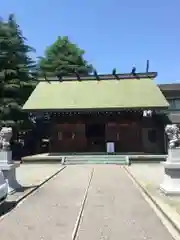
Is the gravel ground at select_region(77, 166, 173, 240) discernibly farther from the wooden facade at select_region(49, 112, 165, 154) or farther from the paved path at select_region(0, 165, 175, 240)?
the wooden facade at select_region(49, 112, 165, 154)

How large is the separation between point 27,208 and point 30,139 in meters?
26.9

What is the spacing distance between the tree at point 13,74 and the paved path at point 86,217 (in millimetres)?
18297

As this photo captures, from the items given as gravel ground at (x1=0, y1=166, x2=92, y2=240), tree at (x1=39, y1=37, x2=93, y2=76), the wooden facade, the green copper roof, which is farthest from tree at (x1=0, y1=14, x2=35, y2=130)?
gravel ground at (x1=0, y1=166, x2=92, y2=240)

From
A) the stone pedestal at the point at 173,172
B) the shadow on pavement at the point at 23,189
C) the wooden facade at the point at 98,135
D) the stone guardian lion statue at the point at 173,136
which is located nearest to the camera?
the stone pedestal at the point at 173,172

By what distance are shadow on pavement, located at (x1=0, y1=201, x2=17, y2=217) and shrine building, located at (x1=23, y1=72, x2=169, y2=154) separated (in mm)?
17794

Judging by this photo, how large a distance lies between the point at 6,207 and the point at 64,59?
4256 centimetres

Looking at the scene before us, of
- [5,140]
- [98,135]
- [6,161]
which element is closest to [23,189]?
[6,161]

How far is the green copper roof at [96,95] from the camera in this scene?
26.8 metres

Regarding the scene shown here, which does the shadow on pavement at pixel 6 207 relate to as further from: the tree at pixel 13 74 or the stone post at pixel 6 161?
the tree at pixel 13 74

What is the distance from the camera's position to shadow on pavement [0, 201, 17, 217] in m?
8.05

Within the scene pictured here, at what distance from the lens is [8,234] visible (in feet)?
20.0

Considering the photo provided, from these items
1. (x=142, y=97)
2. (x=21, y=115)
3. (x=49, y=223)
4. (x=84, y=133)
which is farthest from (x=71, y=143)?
(x=49, y=223)

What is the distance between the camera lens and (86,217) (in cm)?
742

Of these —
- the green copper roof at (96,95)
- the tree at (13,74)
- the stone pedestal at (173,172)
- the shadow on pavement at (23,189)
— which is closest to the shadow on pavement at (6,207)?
the shadow on pavement at (23,189)
